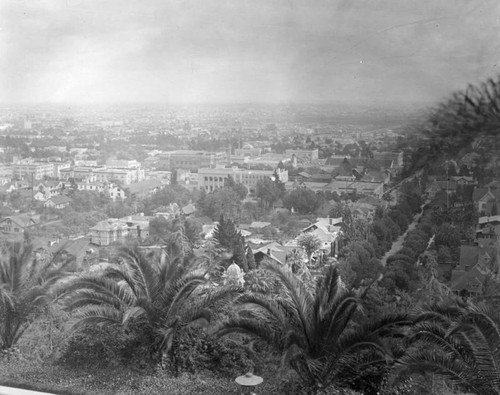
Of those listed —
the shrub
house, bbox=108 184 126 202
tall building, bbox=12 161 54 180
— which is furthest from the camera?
tall building, bbox=12 161 54 180

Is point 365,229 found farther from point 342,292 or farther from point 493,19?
point 493,19

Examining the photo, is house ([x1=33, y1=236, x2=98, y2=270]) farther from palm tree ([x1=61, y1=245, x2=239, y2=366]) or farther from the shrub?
the shrub

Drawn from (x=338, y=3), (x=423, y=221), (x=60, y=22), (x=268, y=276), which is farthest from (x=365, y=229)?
(x=60, y=22)

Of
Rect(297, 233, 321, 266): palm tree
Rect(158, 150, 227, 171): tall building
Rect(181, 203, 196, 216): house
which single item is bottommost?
Rect(297, 233, 321, 266): palm tree

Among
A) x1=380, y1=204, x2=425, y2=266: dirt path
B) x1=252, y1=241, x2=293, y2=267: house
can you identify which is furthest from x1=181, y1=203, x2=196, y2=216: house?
x1=380, y1=204, x2=425, y2=266: dirt path

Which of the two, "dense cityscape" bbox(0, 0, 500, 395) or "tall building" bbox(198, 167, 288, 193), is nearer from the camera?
"dense cityscape" bbox(0, 0, 500, 395)
